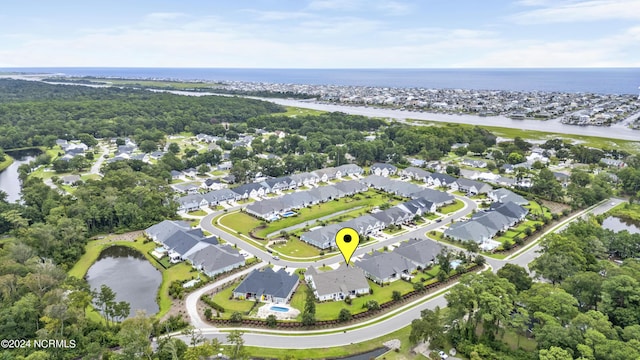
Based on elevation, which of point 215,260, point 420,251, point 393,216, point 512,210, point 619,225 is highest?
point 512,210

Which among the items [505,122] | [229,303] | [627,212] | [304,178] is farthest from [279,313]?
[505,122]

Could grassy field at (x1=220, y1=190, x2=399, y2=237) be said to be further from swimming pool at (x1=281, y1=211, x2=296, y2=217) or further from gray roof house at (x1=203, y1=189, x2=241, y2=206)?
gray roof house at (x1=203, y1=189, x2=241, y2=206)

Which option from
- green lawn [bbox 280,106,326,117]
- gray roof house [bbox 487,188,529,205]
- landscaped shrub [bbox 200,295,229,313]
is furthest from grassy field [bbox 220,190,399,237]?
green lawn [bbox 280,106,326,117]

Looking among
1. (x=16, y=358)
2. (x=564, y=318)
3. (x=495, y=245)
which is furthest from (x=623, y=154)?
(x=16, y=358)

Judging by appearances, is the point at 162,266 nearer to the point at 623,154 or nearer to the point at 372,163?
the point at 372,163

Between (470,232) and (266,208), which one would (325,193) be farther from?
(470,232)
